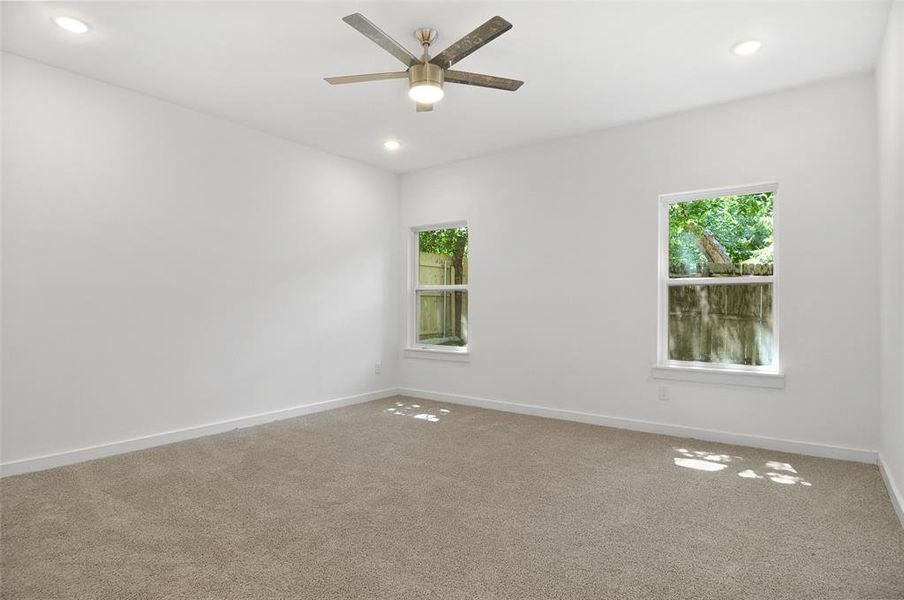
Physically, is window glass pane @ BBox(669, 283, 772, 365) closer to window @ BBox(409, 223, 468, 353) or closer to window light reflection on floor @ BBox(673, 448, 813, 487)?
window light reflection on floor @ BBox(673, 448, 813, 487)

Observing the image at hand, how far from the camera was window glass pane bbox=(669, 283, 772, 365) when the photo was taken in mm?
3872

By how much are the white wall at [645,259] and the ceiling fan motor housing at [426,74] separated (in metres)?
2.19

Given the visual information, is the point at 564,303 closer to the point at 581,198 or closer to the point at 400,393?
the point at 581,198

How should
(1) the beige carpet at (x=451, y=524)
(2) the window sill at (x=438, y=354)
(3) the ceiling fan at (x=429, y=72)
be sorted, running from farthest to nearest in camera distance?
(2) the window sill at (x=438, y=354)
(3) the ceiling fan at (x=429, y=72)
(1) the beige carpet at (x=451, y=524)

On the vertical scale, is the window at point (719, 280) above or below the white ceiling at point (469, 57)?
below

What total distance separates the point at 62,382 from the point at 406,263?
3538 mm

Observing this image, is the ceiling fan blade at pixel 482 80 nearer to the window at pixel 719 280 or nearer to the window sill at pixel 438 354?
the window at pixel 719 280

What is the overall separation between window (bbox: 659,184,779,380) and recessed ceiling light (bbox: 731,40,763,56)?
1.10 m

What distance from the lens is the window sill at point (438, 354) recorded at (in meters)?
5.44

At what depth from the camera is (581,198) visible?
4.65 m

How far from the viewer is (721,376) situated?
3.89 meters

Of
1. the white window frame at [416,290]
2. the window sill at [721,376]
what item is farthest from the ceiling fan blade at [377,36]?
the window sill at [721,376]

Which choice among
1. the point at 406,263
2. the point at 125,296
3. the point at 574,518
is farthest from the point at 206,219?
the point at 574,518

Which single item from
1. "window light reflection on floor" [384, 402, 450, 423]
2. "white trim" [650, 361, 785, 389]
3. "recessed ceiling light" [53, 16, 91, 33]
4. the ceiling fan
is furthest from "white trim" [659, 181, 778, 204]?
"recessed ceiling light" [53, 16, 91, 33]
